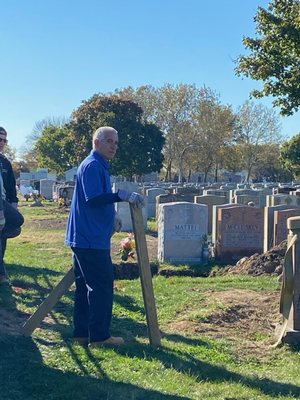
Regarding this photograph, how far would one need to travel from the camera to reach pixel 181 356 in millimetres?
5434

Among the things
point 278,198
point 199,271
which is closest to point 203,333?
point 199,271

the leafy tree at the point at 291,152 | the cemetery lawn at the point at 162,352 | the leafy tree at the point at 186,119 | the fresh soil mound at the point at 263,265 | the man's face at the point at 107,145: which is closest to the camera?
the cemetery lawn at the point at 162,352

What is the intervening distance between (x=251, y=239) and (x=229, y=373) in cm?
855

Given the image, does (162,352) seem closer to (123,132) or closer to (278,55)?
(278,55)

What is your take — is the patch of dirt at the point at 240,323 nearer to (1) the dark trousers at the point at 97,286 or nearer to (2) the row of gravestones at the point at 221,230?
(1) the dark trousers at the point at 97,286

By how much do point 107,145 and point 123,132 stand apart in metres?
38.4

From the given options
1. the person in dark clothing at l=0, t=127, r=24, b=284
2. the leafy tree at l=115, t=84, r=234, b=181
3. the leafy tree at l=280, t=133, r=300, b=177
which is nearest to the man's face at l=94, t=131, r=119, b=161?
the person in dark clothing at l=0, t=127, r=24, b=284

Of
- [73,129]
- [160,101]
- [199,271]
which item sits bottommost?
[199,271]

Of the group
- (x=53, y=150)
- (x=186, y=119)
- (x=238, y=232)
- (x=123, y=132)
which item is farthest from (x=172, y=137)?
(x=238, y=232)

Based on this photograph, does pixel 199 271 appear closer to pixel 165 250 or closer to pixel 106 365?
pixel 165 250

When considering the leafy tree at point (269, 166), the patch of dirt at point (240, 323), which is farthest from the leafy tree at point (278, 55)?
the leafy tree at point (269, 166)

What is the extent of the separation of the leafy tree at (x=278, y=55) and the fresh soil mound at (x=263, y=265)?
8.60ft

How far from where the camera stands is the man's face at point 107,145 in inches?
216

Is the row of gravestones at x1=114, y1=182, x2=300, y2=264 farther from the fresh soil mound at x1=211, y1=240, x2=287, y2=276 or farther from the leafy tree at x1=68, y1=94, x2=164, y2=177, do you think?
the leafy tree at x1=68, y1=94, x2=164, y2=177
